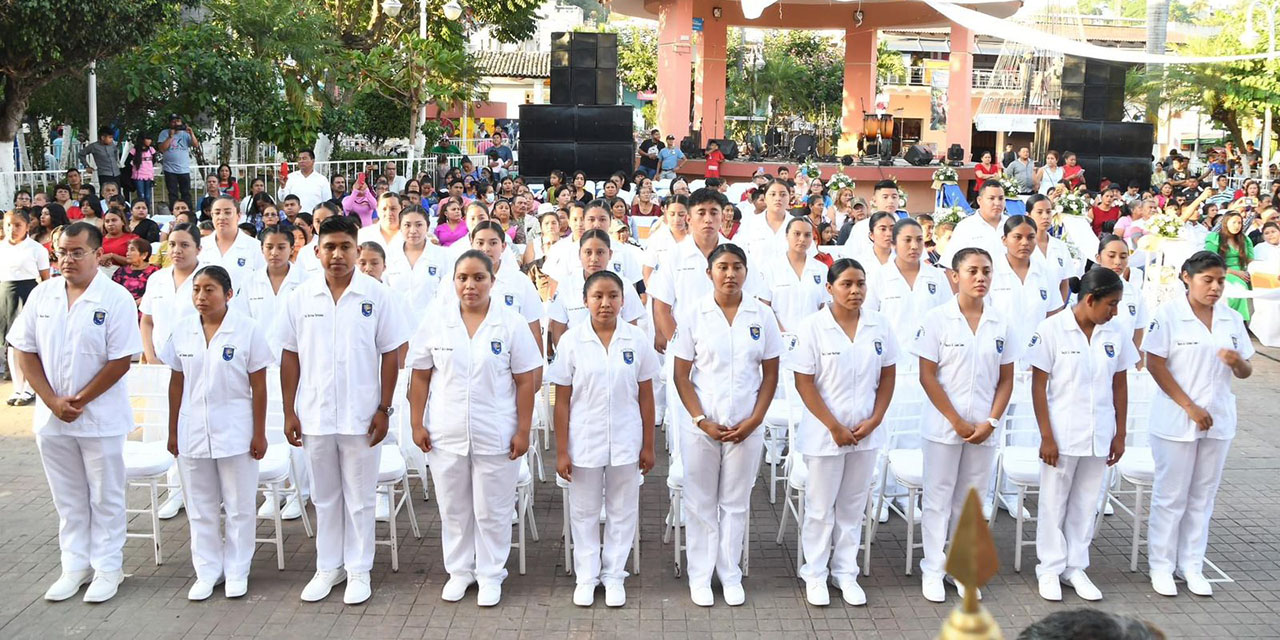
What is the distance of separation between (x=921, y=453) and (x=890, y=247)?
6.17 ft

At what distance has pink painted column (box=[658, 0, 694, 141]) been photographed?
81.0ft

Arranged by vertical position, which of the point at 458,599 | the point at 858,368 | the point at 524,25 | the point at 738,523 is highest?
the point at 524,25

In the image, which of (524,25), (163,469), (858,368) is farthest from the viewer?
(524,25)

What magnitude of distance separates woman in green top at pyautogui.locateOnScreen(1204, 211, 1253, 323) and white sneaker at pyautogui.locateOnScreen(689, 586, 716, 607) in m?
8.09

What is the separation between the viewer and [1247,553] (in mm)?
6156

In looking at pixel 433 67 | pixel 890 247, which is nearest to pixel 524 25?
pixel 433 67

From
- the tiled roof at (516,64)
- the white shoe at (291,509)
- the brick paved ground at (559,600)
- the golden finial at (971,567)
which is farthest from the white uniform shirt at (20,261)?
the tiled roof at (516,64)

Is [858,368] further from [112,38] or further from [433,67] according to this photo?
[433,67]

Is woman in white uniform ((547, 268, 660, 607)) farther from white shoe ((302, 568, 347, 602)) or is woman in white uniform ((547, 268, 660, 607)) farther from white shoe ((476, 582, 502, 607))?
white shoe ((302, 568, 347, 602))

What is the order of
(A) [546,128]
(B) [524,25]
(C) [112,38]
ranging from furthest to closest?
(B) [524,25], (A) [546,128], (C) [112,38]

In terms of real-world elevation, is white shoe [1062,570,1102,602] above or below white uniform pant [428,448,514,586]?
below

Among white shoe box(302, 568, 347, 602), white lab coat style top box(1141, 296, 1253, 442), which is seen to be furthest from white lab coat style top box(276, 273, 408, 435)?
white lab coat style top box(1141, 296, 1253, 442)

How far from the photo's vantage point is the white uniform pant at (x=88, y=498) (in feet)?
17.7

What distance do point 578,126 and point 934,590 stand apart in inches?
598
